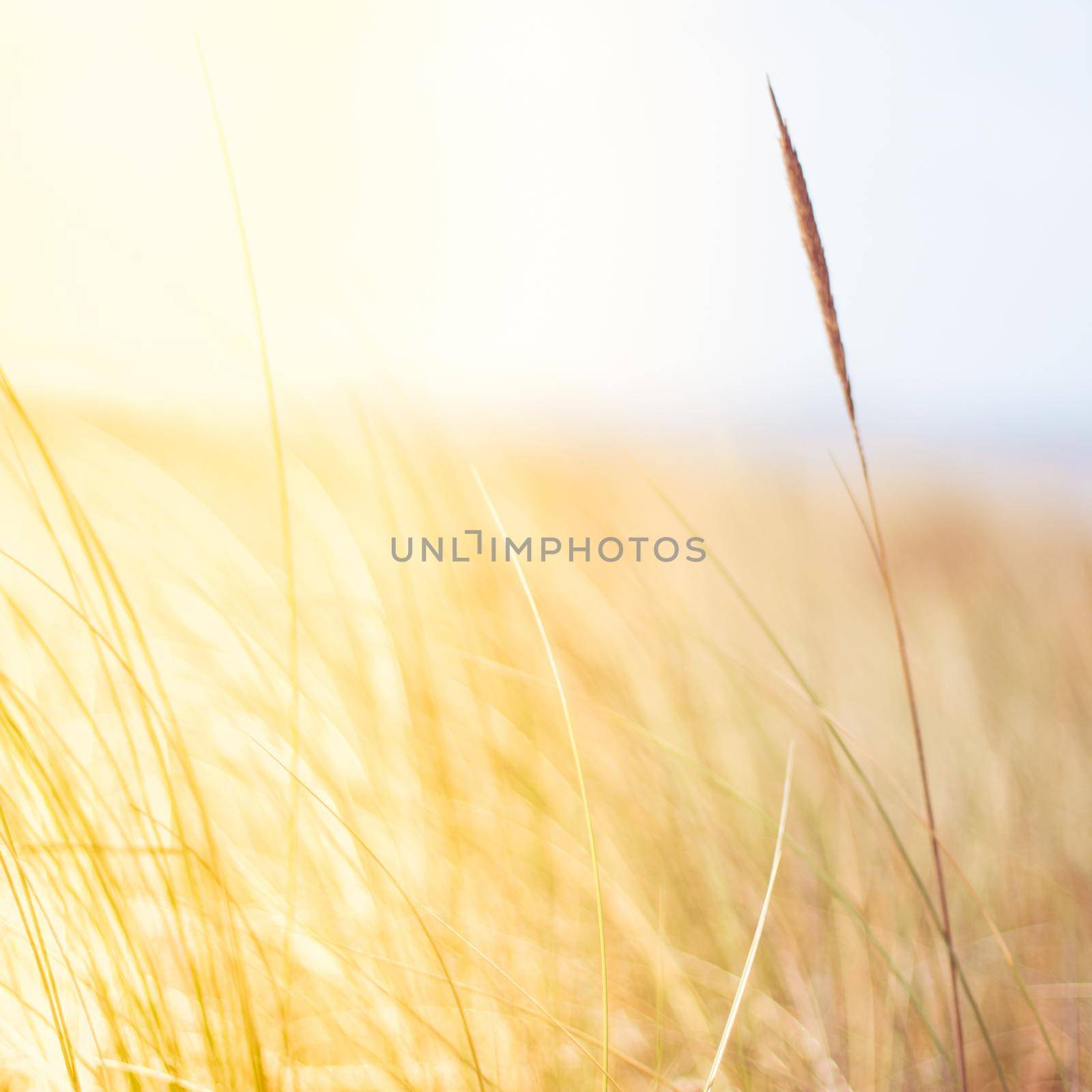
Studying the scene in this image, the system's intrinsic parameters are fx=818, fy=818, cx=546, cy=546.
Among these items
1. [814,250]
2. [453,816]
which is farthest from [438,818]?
[814,250]

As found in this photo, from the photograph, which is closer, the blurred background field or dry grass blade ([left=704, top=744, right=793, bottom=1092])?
dry grass blade ([left=704, top=744, right=793, bottom=1092])

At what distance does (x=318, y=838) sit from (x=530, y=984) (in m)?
0.23

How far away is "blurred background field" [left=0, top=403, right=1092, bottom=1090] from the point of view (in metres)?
0.51

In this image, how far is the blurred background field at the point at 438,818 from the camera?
511 mm

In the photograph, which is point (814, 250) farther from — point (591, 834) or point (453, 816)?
point (453, 816)

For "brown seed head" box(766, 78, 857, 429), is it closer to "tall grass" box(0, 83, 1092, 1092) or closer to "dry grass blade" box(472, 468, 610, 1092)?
"tall grass" box(0, 83, 1092, 1092)

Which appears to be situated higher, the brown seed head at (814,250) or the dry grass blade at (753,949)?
the brown seed head at (814,250)

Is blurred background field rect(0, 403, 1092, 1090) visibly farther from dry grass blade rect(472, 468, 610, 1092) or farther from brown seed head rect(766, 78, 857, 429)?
brown seed head rect(766, 78, 857, 429)

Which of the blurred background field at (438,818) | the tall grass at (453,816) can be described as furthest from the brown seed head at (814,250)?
the blurred background field at (438,818)

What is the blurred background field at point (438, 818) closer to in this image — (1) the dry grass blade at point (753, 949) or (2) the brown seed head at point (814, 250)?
(1) the dry grass blade at point (753, 949)

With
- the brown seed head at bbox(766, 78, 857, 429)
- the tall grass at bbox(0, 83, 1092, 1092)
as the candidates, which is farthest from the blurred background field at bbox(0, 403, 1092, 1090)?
the brown seed head at bbox(766, 78, 857, 429)

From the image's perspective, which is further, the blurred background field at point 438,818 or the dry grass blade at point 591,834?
the blurred background field at point 438,818

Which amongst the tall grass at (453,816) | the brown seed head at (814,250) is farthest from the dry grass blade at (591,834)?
the brown seed head at (814,250)

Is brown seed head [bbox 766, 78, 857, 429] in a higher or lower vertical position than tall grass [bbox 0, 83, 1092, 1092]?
higher
